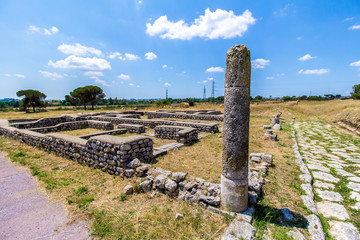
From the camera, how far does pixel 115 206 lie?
12.6 feet

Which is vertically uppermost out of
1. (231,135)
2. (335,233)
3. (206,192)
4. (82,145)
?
(231,135)

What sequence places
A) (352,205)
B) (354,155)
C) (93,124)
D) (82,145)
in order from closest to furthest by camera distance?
(352,205) → (82,145) → (354,155) → (93,124)

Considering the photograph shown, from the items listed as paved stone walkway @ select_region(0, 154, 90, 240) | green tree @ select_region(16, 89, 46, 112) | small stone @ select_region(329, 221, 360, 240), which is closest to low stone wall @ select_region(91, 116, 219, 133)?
small stone @ select_region(329, 221, 360, 240)

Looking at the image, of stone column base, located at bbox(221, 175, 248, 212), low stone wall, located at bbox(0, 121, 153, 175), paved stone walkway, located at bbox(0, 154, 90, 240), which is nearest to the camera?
paved stone walkway, located at bbox(0, 154, 90, 240)

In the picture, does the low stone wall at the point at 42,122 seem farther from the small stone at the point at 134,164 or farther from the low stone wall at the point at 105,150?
the small stone at the point at 134,164

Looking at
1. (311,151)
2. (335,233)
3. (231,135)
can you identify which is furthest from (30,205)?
(311,151)

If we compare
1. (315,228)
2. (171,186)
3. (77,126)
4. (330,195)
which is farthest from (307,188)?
(77,126)

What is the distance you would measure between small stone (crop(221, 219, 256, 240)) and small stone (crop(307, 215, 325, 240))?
1007mm

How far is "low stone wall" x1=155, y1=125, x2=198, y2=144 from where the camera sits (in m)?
8.65

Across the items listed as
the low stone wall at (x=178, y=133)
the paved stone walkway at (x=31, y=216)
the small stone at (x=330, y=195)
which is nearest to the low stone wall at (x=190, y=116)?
the low stone wall at (x=178, y=133)

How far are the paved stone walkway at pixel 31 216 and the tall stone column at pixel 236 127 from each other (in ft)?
9.04

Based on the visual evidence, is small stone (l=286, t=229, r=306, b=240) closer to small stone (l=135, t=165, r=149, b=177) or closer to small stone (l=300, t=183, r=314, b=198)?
small stone (l=300, t=183, r=314, b=198)

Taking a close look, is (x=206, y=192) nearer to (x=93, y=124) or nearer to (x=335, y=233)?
(x=335, y=233)

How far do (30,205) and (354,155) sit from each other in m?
10.7
